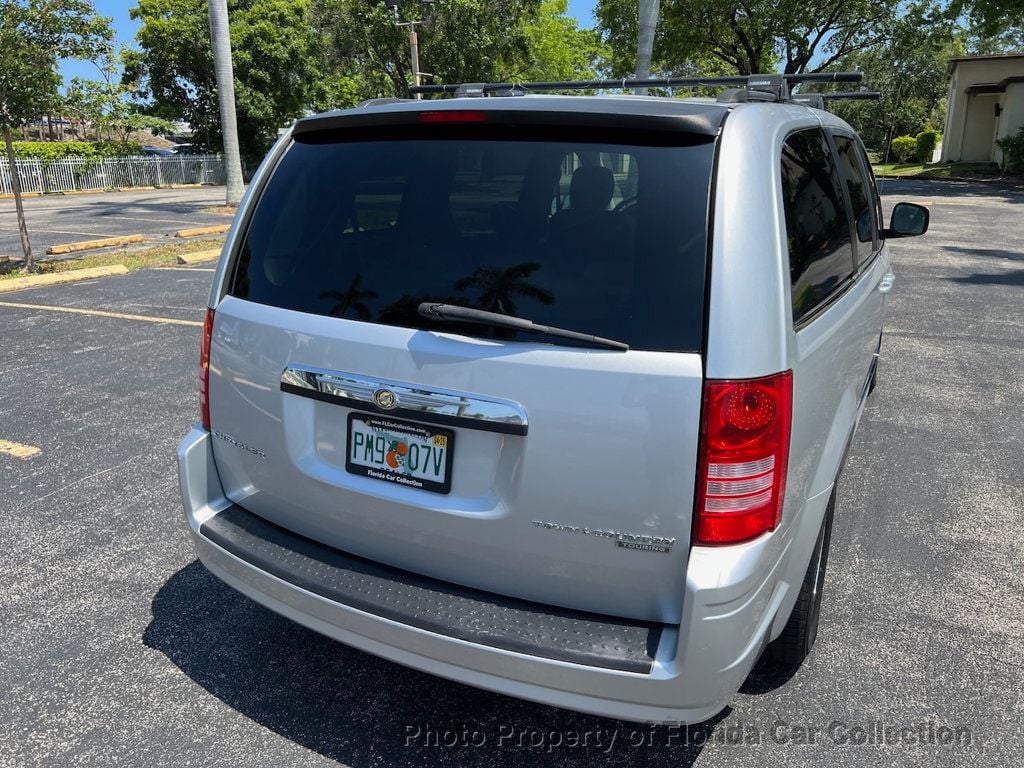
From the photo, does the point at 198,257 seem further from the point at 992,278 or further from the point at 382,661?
the point at 992,278

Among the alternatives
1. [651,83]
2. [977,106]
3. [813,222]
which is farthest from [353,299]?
[977,106]

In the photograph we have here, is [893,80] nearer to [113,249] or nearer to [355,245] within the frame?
[113,249]

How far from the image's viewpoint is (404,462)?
7.50 ft

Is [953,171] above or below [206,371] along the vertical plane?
above

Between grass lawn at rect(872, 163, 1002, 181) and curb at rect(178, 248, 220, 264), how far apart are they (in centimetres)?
2666

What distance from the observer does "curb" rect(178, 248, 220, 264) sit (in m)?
11.8

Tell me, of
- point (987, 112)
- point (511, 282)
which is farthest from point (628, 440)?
point (987, 112)

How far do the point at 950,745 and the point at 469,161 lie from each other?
2.34 meters

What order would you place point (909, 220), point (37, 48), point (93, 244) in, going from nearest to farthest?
point (909, 220) < point (37, 48) < point (93, 244)

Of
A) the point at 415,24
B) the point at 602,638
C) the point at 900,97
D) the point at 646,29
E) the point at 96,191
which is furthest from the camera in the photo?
the point at 900,97

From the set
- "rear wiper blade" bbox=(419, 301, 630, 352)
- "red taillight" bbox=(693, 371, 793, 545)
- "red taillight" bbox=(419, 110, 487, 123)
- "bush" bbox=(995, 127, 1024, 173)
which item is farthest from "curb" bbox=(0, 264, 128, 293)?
"bush" bbox=(995, 127, 1024, 173)

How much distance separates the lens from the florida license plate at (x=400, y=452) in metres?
2.23

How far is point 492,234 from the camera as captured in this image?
7.61 feet

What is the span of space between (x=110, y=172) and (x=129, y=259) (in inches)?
882
